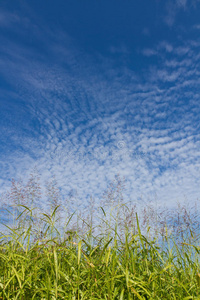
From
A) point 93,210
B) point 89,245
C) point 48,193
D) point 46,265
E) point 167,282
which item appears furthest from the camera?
point 48,193

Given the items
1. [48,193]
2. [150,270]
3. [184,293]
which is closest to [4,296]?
[150,270]

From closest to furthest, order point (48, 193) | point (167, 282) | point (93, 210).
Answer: point (167, 282), point (93, 210), point (48, 193)

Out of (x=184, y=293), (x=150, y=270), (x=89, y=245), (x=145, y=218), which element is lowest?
(x=184, y=293)

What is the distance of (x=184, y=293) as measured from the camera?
238 centimetres

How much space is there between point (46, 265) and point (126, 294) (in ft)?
2.88

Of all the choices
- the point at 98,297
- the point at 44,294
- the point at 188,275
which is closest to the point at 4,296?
the point at 44,294

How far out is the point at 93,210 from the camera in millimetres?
4512

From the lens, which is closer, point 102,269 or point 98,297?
point 98,297

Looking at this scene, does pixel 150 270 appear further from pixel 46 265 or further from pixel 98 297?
pixel 46 265

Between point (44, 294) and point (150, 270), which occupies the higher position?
point (150, 270)

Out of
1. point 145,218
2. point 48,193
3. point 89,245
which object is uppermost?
point 48,193

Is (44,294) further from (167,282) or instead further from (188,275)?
(188,275)

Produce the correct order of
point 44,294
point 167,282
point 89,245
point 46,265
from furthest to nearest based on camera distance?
point 89,245, point 46,265, point 167,282, point 44,294

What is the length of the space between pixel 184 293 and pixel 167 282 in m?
0.18
